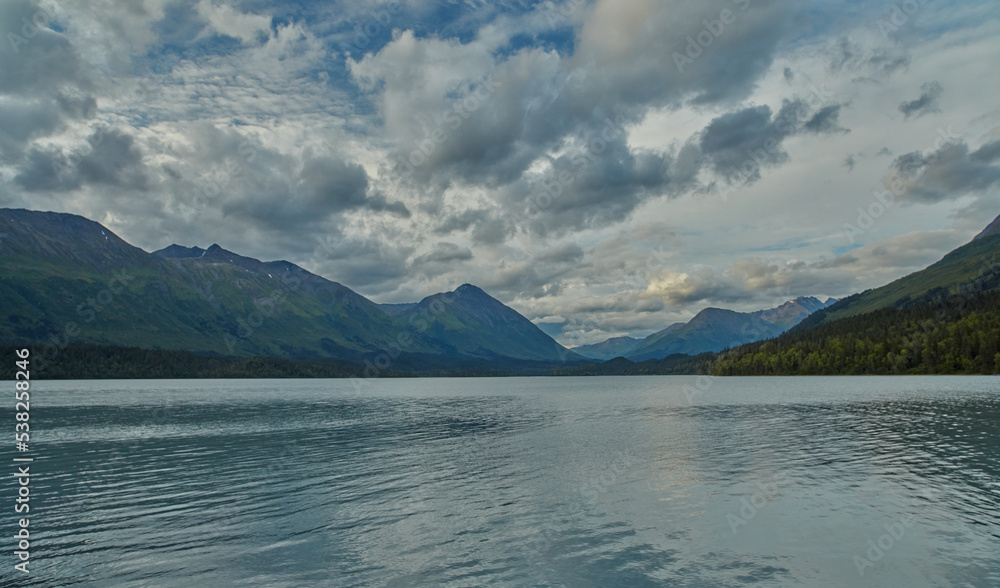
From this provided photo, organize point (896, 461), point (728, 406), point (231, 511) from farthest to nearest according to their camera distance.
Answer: point (728, 406), point (896, 461), point (231, 511)

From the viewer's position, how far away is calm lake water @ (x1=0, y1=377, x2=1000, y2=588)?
2345 cm

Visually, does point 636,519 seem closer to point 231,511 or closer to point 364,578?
point 364,578

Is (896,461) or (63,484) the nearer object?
(63,484)

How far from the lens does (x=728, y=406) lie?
372 ft

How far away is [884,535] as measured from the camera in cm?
2775

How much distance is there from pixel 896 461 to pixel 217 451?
213 ft

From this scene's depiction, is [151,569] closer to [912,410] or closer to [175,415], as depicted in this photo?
[175,415]

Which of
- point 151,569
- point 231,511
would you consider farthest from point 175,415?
point 151,569

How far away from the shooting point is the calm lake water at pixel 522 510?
923 inches

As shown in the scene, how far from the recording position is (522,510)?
33.0 m

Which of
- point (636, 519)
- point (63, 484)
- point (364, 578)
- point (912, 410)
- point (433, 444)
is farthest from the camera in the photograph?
point (912, 410)

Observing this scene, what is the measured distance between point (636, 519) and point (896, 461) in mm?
30818

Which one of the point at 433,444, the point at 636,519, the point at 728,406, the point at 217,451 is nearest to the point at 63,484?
the point at 217,451

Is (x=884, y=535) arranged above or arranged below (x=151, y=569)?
below
